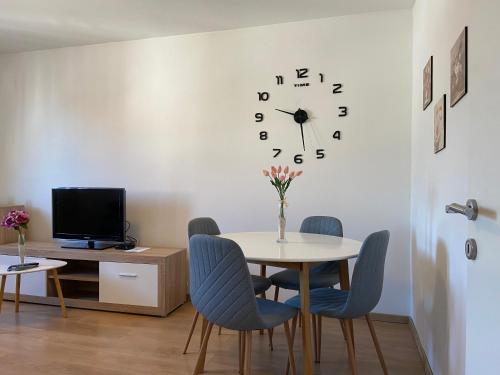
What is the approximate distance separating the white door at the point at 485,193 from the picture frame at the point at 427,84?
1.28m

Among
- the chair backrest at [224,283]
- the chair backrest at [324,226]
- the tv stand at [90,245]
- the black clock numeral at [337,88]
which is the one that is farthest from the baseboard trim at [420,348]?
the tv stand at [90,245]

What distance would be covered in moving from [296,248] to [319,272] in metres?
0.67

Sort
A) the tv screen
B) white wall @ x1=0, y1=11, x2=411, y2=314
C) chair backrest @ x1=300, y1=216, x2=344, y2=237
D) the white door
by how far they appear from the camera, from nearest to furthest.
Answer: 1. the white door
2. chair backrest @ x1=300, y1=216, x2=344, y2=237
3. white wall @ x1=0, y1=11, x2=411, y2=314
4. the tv screen

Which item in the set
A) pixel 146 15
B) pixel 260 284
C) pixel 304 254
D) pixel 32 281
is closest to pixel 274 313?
pixel 304 254

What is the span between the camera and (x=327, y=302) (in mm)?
2172

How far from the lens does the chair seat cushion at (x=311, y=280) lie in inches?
105

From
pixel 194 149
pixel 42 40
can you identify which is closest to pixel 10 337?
pixel 194 149

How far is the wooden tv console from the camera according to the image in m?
3.32

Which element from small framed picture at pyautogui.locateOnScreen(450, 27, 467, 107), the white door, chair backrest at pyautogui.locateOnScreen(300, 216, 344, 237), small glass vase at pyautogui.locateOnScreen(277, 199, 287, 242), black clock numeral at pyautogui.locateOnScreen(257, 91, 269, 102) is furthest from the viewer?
black clock numeral at pyautogui.locateOnScreen(257, 91, 269, 102)

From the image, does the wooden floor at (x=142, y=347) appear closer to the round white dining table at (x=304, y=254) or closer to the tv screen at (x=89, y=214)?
the round white dining table at (x=304, y=254)

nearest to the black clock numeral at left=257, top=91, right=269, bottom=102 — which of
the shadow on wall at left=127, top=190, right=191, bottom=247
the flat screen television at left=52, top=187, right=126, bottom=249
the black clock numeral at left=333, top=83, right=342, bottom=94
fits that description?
the black clock numeral at left=333, top=83, right=342, bottom=94

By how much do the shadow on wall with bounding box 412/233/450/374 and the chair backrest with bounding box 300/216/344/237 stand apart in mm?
596

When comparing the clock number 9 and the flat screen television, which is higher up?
the clock number 9

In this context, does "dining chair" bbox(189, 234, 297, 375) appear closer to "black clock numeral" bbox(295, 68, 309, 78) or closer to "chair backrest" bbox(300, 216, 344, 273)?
"chair backrest" bbox(300, 216, 344, 273)
